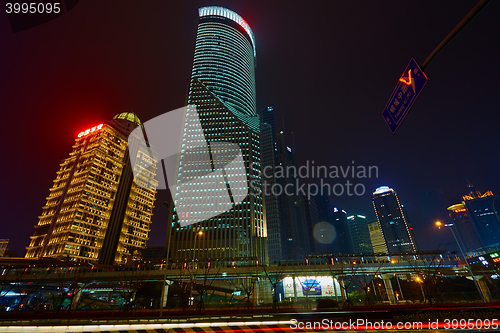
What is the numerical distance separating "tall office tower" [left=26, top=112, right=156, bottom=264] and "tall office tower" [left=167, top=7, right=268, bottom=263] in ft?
121

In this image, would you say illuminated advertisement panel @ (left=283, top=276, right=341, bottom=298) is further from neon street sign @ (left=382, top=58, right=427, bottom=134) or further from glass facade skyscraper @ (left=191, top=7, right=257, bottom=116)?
glass facade skyscraper @ (left=191, top=7, right=257, bottom=116)

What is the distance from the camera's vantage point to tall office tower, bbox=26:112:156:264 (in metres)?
112

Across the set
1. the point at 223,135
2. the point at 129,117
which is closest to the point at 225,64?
the point at 223,135

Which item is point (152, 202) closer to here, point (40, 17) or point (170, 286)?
point (170, 286)

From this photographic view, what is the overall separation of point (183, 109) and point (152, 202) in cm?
6646

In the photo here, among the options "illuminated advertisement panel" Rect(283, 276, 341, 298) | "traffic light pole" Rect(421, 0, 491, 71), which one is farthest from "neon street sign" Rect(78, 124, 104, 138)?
"traffic light pole" Rect(421, 0, 491, 71)

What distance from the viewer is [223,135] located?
468 ft

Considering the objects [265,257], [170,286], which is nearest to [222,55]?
[265,257]

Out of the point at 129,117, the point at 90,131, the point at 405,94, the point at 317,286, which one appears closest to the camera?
the point at 405,94

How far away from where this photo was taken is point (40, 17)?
22969 mm

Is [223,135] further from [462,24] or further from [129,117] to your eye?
[462,24]

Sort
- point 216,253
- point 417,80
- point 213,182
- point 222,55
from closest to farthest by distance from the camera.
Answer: point 417,80, point 216,253, point 213,182, point 222,55

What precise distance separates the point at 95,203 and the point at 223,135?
76140 millimetres

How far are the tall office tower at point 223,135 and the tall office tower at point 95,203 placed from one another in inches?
1454
